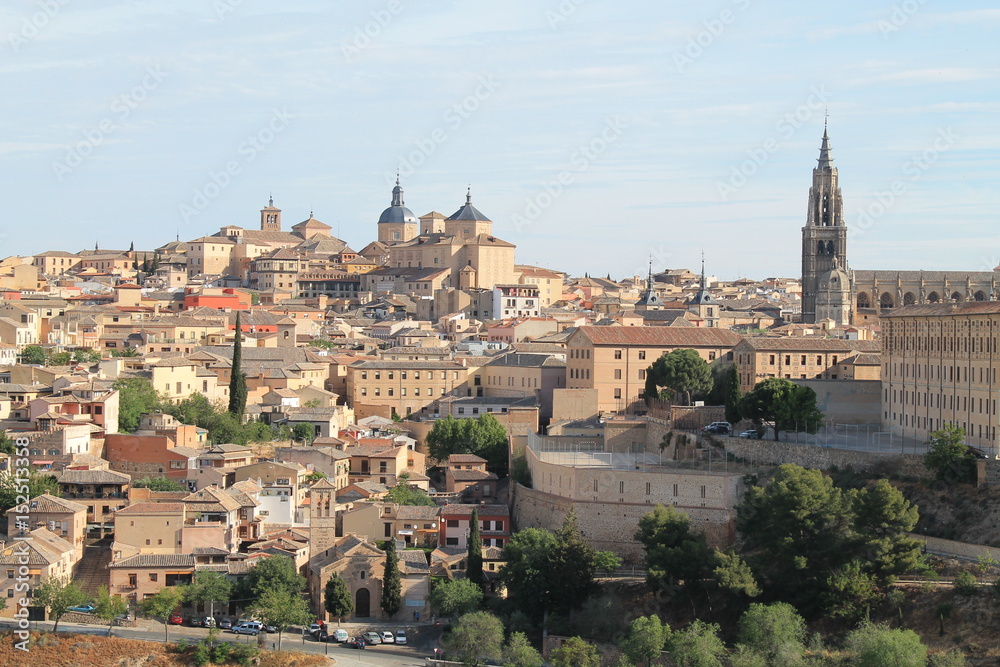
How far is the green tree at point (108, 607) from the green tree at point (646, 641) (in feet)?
38.9

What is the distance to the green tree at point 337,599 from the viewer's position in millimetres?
37125

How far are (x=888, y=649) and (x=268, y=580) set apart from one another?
47.2 ft

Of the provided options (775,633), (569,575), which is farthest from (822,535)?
(569,575)

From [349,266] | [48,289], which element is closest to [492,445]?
[48,289]

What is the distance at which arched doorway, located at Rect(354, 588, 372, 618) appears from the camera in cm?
3791

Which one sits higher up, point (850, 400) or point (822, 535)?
point (850, 400)

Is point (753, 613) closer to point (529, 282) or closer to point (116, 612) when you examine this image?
point (116, 612)

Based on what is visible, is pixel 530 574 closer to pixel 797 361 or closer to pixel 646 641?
pixel 646 641

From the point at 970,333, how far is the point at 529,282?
4993 cm

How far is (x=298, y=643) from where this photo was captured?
117 feet

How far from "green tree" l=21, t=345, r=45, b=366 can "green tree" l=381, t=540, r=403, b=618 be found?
74.1 ft

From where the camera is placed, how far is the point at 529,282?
3462 inches

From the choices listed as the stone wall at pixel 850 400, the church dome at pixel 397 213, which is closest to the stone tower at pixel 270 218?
the church dome at pixel 397 213

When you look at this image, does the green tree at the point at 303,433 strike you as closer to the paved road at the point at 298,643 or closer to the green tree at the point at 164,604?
the green tree at the point at 164,604
